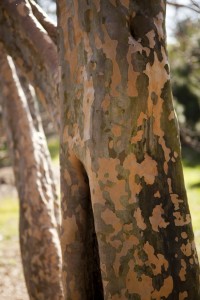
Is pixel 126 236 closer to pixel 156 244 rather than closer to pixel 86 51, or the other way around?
pixel 156 244

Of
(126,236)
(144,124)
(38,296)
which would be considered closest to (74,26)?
(144,124)

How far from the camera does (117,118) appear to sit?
223 centimetres

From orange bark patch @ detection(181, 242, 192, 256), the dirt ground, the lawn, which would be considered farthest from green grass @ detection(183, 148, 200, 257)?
orange bark patch @ detection(181, 242, 192, 256)

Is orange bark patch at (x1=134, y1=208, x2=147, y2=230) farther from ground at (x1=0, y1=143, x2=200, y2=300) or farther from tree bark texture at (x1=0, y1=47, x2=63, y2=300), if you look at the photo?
ground at (x1=0, y1=143, x2=200, y2=300)

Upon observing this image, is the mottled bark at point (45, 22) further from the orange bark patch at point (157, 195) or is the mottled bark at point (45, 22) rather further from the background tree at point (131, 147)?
the orange bark patch at point (157, 195)

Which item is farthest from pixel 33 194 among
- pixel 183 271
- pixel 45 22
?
pixel 183 271

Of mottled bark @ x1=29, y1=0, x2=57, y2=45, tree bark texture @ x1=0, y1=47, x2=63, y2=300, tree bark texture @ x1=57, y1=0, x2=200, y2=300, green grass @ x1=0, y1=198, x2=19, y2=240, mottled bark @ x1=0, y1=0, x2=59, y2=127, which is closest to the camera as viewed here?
tree bark texture @ x1=57, y1=0, x2=200, y2=300

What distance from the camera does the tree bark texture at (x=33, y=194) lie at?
4027 mm

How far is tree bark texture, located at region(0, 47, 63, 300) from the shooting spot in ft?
13.2

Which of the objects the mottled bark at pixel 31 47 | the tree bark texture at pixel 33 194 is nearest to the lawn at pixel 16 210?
the tree bark texture at pixel 33 194

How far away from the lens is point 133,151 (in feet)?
7.32

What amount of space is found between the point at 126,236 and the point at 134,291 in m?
0.32

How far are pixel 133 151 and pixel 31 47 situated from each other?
1496 millimetres

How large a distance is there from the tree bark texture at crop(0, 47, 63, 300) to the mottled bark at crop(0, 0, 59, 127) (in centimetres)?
56
